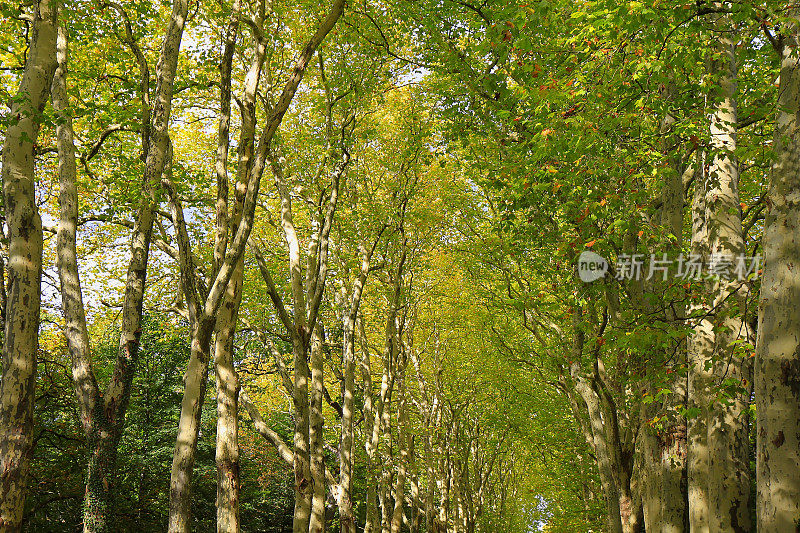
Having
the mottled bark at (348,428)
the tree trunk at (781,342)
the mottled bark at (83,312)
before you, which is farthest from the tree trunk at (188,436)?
the mottled bark at (348,428)

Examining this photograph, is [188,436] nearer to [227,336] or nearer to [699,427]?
[227,336]

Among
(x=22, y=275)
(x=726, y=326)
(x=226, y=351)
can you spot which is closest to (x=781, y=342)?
(x=726, y=326)

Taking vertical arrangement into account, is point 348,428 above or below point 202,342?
below

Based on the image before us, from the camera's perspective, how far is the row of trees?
5.88 meters

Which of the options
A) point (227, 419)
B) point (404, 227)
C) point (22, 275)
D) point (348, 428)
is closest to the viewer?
point (22, 275)

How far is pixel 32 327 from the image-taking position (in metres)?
5.86

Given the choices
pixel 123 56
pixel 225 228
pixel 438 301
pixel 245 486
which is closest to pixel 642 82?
pixel 225 228

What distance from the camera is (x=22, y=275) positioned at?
5.88m

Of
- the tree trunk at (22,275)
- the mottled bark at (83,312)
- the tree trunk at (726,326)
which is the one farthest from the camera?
→ the mottled bark at (83,312)

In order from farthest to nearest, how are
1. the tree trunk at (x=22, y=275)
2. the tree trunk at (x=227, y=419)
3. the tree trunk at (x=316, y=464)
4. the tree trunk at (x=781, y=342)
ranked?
1. the tree trunk at (x=316, y=464)
2. the tree trunk at (x=227, y=419)
3. the tree trunk at (x=22, y=275)
4. the tree trunk at (x=781, y=342)

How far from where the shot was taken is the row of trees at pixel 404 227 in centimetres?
588

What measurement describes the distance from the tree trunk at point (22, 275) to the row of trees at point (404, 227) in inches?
1.1

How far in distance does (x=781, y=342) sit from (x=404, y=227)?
13293mm

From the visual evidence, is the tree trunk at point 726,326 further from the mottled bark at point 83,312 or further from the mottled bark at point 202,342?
the mottled bark at point 83,312
